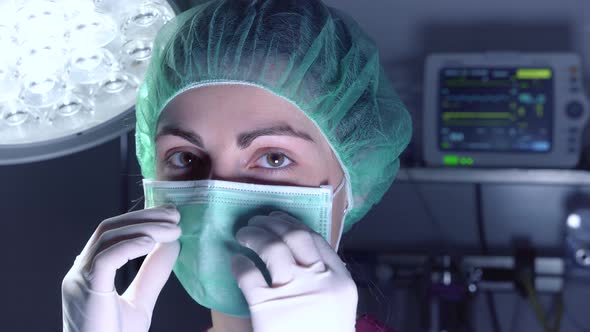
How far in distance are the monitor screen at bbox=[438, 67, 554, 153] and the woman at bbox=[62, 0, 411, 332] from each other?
0.72 metres

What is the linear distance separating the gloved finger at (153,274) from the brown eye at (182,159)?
14 cm

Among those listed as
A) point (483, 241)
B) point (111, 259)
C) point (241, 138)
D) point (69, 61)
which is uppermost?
point (69, 61)

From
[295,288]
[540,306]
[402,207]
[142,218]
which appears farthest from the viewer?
[402,207]

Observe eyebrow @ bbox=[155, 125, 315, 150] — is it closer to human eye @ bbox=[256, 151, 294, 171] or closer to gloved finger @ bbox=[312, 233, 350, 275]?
human eye @ bbox=[256, 151, 294, 171]

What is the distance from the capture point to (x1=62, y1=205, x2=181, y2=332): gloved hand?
982 mm

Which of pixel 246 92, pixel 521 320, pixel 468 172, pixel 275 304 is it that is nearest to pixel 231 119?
pixel 246 92

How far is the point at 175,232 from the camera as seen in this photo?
3.36ft

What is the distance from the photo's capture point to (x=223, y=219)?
1.05 metres

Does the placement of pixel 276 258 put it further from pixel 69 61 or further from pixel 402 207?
pixel 402 207

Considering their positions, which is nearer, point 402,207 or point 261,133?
point 261,133

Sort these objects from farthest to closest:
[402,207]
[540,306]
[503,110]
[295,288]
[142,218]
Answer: [402,207]
[540,306]
[503,110]
[142,218]
[295,288]

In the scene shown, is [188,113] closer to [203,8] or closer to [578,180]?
[203,8]

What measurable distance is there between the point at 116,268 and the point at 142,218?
93 millimetres

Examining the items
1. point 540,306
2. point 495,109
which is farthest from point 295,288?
point 540,306
